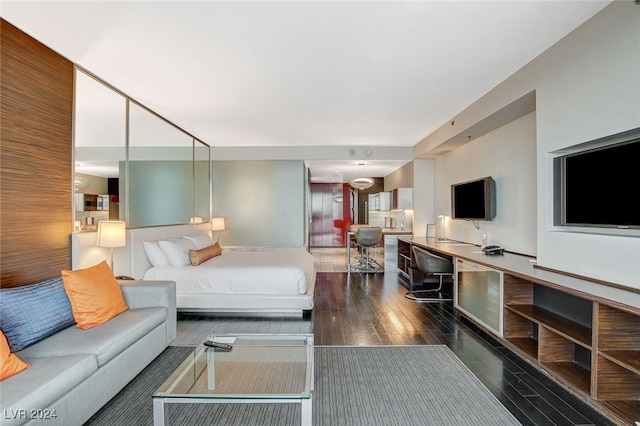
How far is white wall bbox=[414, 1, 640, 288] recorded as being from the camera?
200 cm

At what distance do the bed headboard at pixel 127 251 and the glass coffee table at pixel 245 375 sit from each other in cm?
158

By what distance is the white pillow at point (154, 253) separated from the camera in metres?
3.89

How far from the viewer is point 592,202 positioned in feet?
7.83

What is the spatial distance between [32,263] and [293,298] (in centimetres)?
242

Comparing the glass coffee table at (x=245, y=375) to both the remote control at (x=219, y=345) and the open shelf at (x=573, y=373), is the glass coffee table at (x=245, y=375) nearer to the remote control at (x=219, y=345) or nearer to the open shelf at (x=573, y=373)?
the remote control at (x=219, y=345)

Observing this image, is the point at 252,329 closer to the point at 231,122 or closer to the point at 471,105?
the point at 231,122

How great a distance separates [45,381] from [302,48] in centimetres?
281

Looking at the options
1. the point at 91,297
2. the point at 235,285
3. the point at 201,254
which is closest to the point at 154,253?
the point at 201,254

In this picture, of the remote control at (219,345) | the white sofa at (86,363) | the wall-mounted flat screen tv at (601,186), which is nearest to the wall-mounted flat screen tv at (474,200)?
the wall-mounted flat screen tv at (601,186)

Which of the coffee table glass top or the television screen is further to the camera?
the television screen

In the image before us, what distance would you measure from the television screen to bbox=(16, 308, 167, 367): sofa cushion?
353 centimetres

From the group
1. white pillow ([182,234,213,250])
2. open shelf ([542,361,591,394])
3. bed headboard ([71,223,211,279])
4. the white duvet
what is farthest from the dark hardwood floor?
white pillow ([182,234,213,250])

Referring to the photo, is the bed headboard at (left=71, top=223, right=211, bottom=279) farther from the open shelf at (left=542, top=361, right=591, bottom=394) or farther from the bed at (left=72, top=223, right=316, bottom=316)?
the open shelf at (left=542, top=361, right=591, bottom=394)

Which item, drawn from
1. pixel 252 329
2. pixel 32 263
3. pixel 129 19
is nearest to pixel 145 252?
pixel 32 263
